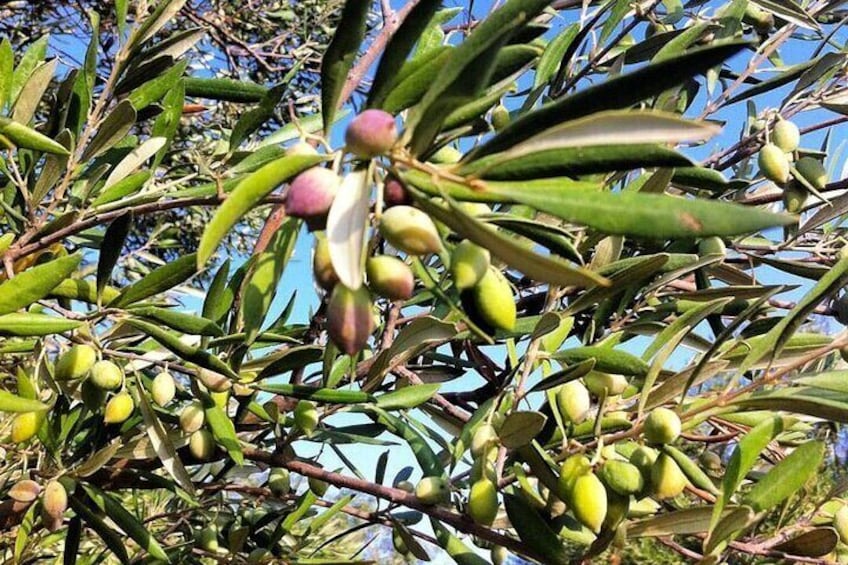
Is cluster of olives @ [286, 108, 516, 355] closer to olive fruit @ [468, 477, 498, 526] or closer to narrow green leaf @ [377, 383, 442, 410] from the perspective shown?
olive fruit @ [468, 477, 498, 526]

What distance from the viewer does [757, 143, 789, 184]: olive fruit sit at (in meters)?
1.18

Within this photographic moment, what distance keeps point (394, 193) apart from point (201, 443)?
611mm


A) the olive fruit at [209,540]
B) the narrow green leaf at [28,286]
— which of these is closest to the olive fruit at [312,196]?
the narrow green leaf at [28,286]

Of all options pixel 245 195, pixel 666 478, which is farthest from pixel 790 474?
pixel 245 195

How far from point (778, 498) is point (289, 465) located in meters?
0.60

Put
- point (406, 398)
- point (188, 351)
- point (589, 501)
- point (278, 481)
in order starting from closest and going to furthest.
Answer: point (589, 501), point (188, 351), point (406, 398), point (278, 481)

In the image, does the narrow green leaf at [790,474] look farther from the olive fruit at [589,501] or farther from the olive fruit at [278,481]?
the olive fruit at [278,481]

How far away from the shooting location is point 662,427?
776mm

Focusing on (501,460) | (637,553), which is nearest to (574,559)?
(501,460)

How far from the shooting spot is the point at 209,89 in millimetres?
1125

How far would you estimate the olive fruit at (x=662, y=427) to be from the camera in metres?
0.77

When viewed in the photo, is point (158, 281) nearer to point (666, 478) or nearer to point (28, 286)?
point (28, 286)

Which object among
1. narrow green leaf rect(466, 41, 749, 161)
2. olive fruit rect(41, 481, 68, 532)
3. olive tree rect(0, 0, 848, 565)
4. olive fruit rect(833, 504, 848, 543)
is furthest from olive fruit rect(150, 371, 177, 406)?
olive fruit rect(833, 504, 848, 543)

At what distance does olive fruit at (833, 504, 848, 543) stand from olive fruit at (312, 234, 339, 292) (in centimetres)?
85
